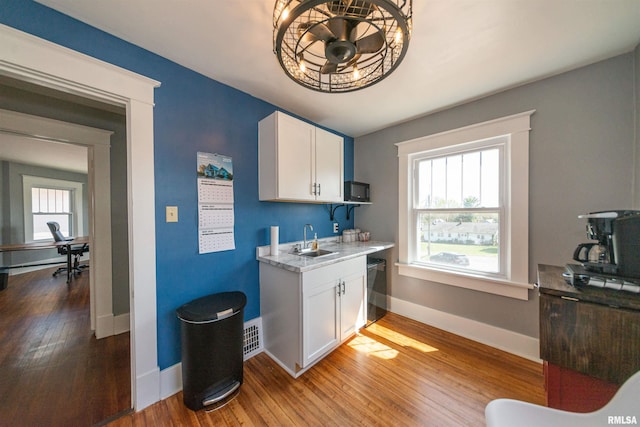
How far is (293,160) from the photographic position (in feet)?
6.55

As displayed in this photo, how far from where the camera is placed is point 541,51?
147 centimetres

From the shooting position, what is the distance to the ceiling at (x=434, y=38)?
3.76 ft

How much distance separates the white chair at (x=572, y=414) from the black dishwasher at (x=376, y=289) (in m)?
1.65

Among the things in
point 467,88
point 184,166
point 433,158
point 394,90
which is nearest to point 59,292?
point 184,166

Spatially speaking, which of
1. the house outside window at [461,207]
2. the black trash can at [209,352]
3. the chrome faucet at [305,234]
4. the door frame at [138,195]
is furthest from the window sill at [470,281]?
the door frame at [138,195]

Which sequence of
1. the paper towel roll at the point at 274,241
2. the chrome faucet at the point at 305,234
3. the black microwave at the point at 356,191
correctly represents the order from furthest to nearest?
the black microwave at the point at 356,191, the chrome faucet at the point at 305,234, the paper towel roll at the point at 274,241

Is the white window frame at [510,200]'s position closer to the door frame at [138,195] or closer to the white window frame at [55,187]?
the door frame at [138,195]

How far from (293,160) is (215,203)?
0.80 meters

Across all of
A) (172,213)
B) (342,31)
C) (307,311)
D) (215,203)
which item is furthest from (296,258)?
(342,31)

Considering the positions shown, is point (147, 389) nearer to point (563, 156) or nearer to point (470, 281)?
point (470, 281)

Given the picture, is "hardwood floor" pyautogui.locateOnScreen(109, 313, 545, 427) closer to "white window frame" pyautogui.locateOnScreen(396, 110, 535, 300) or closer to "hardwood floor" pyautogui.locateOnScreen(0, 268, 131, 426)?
"hardwood floor" pyautogui.locateOnScreen(0, 268, 131, 426)

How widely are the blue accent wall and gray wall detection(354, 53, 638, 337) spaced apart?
2153 millimetres

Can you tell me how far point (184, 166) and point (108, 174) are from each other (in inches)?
53.5

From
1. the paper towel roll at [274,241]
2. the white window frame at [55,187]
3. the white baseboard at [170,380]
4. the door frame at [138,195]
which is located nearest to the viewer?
the door frame at [138,195]
